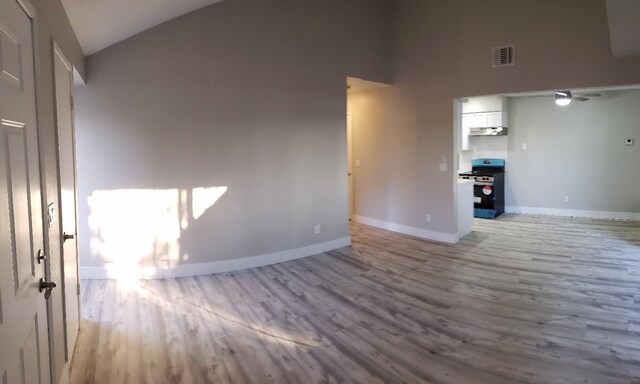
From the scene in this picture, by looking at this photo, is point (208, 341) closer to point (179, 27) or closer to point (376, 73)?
point (179, 27)

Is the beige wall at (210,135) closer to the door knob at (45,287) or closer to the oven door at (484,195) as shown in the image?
the door knob at (45,287)

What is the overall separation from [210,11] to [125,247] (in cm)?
285

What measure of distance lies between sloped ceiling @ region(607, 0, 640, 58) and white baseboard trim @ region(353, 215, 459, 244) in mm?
3077

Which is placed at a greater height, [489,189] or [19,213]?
[19,213]

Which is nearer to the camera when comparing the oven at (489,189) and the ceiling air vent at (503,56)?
the ceiling air vent at (503,56)

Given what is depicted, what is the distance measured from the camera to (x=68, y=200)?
281 cm

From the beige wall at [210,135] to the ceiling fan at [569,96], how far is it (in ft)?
14.5

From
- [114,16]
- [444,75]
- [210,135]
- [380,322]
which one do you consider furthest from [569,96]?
[114,16]

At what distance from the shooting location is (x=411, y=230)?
258 inches

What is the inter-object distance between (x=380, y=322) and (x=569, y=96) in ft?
20.0

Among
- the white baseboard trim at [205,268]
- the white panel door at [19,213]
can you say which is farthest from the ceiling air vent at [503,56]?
the white panel door at [19,213]

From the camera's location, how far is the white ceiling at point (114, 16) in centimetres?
284

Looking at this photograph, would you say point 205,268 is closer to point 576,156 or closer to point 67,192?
point 67,192

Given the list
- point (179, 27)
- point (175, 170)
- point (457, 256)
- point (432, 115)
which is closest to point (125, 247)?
point (175, 170)
